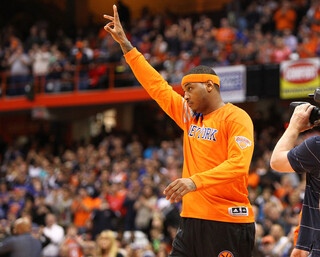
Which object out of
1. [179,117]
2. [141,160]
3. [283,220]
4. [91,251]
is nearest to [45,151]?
[141,160]

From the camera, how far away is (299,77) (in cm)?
1553

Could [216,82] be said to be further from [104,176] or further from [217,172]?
[104,176]

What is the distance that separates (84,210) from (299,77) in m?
6.30

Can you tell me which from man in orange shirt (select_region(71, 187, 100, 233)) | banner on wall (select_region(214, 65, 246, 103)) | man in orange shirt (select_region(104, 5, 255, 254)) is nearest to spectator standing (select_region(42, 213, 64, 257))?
man in orange shirt (select_region(71, 187, 100, 233))

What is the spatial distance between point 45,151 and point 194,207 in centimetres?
1657

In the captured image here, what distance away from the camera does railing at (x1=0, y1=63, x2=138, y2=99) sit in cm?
1958

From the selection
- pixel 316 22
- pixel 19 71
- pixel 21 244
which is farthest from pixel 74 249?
pixel 19 71

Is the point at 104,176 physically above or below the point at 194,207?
below

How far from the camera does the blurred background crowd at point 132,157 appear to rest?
1146 centimetres

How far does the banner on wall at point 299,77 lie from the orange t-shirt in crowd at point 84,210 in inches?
220

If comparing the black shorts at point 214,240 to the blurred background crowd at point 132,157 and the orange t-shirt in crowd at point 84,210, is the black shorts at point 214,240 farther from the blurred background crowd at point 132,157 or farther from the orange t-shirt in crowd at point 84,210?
the orange t-shirt in crowd at point 84,210

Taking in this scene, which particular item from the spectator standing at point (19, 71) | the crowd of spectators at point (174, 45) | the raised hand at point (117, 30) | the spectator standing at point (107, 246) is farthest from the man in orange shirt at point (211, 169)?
the spectator standing at point (19, 71)

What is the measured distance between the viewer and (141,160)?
52.9 feet

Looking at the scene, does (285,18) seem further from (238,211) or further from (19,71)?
(238,211)
